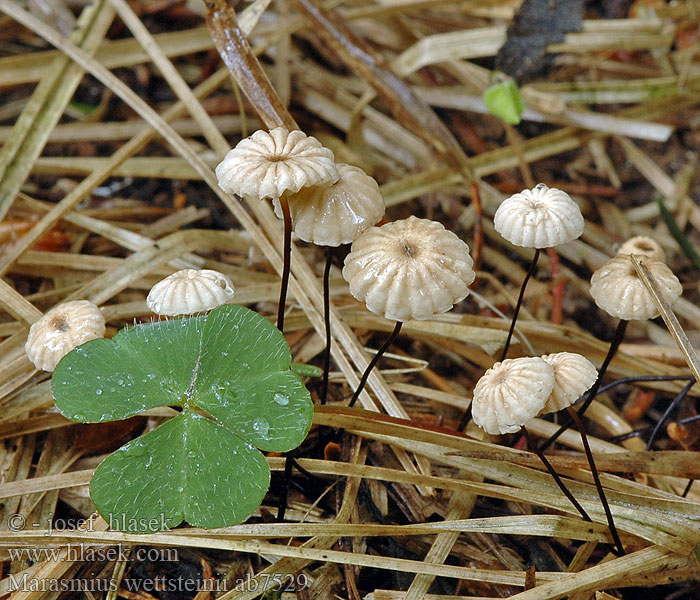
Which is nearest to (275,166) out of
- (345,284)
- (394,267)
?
(394,267)

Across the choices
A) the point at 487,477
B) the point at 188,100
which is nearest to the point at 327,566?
the point at 487,477

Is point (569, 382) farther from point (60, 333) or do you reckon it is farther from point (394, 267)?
point (60, 333)

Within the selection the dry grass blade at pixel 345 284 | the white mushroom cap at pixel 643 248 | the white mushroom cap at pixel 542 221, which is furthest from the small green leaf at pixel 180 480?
the white mushroom cap at pixel 643 248

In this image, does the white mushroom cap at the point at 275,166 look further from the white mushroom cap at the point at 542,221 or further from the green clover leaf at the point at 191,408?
the white mushroom cap at the point at 542,221

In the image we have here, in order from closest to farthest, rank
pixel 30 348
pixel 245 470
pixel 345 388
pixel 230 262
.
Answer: pixel 245 470 → pixel 30 348 → pixel 345 388 → pixel 230 262

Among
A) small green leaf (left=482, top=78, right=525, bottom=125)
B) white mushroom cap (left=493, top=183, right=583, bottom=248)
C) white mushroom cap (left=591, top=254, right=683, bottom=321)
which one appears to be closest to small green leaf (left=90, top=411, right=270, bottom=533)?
white mushroom cap (left=493, top=183, right=583, bottom=248)

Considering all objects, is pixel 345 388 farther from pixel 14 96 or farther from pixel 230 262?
pixel 14 96
